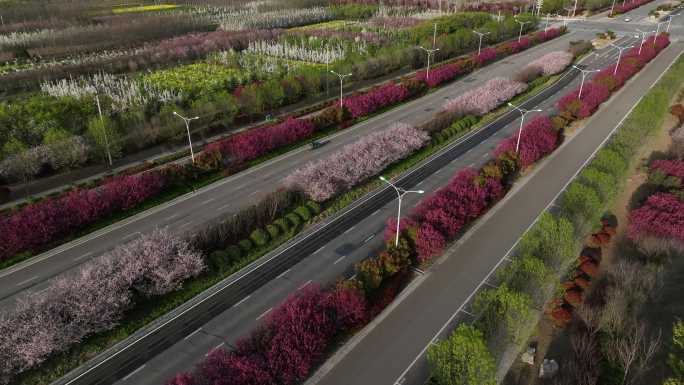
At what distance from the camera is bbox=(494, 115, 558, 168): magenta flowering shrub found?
5097cm

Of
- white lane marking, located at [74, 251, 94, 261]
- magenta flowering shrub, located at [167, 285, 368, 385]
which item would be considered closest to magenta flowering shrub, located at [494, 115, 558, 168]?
magenta flowering shrub, located at [167, 285, 368, 385]

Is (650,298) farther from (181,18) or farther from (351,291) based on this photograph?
(181,18)

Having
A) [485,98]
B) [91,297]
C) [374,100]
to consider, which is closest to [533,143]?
[485,98]

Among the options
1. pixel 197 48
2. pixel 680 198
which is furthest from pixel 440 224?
pixel 197 48

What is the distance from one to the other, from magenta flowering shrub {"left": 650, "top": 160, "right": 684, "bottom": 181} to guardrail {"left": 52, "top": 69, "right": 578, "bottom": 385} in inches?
880

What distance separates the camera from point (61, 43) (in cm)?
9400

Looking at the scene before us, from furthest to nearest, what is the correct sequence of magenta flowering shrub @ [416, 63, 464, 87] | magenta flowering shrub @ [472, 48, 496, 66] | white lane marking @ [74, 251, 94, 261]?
magenta flowering shrub @ [472, 48, 496, 66], magenta flowering shrub @ [416, 63, 464, 87], white lane marking @ [74, 251, 94, 261]

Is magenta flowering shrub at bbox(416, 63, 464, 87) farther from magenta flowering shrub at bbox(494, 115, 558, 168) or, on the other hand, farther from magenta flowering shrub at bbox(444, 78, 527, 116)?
magenta flowering shrub at bbox(494, 115, 558, 168)

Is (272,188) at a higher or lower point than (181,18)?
lower

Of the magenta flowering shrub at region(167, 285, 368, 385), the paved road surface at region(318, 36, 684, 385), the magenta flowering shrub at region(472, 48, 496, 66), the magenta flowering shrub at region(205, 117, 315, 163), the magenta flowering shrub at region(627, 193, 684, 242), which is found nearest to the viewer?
the magenta flowering shrub at region(167, 285, 368, 385)

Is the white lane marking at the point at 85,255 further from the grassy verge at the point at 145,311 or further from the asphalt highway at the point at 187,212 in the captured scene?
the grassy verge at the point at 145,311

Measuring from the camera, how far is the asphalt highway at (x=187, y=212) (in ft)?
117

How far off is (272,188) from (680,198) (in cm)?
3825

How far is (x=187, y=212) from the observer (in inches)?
1753
